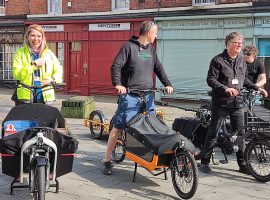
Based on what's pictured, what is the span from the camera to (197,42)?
17766 mm

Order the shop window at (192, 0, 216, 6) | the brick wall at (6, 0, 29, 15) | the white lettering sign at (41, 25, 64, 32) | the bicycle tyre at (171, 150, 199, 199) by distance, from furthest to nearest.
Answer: the brick wall at (6, 0, 29, 15) < the white lettering sign at (41, 25, 64, 32) < the shop window at (192, 0, 216, 6) < the bicycle tyre at (171, 150, 199, 199)

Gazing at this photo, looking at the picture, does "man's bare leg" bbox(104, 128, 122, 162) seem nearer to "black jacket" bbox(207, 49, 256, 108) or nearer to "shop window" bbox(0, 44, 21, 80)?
"black jacket" bbox(207, 49, 256, 108)

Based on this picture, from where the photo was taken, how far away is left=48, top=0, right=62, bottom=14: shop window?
22.4 metres

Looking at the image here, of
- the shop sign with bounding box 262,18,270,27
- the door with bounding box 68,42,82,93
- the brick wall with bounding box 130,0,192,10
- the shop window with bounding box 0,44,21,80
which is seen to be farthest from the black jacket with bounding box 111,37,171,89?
the shop window with bounding box 0,44,21,80

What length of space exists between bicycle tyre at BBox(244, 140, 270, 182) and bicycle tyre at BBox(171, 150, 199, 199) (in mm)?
1298

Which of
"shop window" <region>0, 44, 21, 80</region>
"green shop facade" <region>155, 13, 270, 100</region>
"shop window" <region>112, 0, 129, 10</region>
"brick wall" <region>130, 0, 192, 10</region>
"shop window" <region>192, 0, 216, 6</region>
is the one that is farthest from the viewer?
"shop window" <region>0, 44, 21, 80</region>

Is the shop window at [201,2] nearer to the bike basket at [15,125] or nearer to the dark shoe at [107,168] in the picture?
the dark shoe at [107,168]

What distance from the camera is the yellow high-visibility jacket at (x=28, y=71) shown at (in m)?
5.43

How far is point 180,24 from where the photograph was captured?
713 inches

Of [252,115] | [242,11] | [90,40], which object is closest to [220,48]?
[242,11]

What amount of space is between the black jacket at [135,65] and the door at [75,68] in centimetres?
1600

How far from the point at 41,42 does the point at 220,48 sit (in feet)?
40.9

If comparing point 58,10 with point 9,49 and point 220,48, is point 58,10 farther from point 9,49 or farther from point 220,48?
point 220,48

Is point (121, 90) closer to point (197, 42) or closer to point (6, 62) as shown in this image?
point (197, 42)
